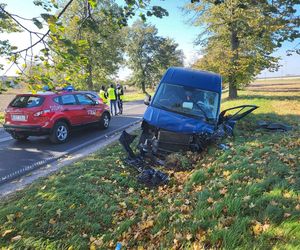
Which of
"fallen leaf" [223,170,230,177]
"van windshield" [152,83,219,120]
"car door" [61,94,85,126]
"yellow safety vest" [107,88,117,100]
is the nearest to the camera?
"fallen leaf" [223,170,230,177]

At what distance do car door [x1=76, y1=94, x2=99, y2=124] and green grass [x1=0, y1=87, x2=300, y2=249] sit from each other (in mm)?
5255

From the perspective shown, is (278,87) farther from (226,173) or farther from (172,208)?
(172,208)

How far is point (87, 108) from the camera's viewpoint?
11.8 meters

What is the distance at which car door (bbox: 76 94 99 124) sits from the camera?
1152 cm

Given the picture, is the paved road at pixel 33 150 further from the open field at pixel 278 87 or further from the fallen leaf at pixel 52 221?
the open field at pixel 278 87

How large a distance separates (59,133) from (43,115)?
885mm

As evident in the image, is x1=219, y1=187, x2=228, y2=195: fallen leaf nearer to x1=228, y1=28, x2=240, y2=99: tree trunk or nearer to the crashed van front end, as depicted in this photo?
the crashed van front end

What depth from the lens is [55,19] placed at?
296cm

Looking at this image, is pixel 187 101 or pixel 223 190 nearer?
pixel 223 190

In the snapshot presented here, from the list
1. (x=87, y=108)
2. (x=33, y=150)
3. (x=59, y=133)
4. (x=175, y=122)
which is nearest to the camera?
(x=175, y=122)

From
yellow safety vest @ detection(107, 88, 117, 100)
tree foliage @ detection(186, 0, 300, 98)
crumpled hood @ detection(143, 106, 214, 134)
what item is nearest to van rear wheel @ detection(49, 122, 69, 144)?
crumpled hood @ detection(143, 106, 214, 134)

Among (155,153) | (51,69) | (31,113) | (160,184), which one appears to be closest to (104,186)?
(160,184)

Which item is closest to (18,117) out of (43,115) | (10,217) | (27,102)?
(27,102)

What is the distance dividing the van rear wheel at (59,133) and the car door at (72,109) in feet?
1.32
